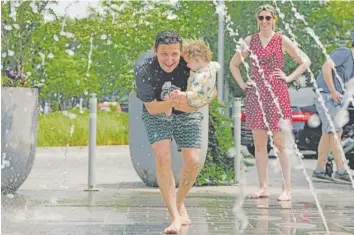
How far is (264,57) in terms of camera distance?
9156 millimetres

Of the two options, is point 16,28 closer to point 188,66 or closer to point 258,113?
point 258,113

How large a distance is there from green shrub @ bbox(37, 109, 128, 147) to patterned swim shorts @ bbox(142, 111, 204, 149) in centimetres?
1667

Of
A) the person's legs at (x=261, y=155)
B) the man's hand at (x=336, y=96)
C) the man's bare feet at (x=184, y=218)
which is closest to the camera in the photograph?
the man's bare feet at (x=184, y=218)

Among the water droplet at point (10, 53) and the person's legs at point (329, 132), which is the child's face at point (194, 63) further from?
the person's legs at point (329, 132)

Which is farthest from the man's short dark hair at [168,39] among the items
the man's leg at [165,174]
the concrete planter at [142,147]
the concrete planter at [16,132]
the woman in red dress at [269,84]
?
the concrete planter at [142,147]

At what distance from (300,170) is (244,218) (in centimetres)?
626

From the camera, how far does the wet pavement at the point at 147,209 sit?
684cm

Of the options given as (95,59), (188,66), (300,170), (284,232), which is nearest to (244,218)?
(284,232)

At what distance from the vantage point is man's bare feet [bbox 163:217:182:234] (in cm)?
653

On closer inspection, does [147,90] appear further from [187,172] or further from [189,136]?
[187,172]

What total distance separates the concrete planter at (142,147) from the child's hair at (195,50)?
3034 millimetres

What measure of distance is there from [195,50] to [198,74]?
198mm

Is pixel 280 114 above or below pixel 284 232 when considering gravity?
above

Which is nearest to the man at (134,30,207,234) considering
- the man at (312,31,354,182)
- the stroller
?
the man at (312,31,354,182)
